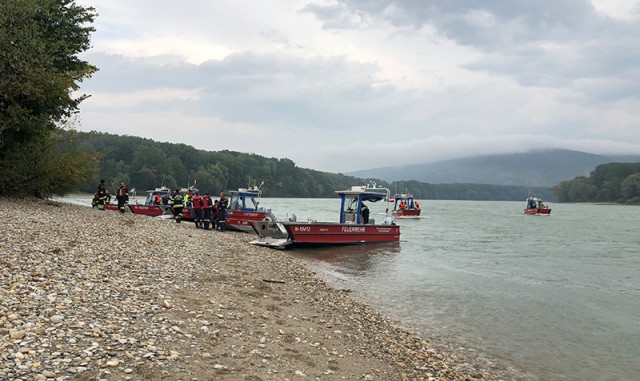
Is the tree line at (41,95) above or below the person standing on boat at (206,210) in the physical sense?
above

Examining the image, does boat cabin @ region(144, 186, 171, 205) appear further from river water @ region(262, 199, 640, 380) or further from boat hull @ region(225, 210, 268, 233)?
river water @ region(262, 199, 640, 380)

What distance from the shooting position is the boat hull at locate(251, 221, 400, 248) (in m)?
25.7

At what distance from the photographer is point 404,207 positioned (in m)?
71.4

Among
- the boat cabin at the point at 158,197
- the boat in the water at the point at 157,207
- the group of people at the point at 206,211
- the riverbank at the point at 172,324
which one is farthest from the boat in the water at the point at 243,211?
the riverbank at the point at 172,324

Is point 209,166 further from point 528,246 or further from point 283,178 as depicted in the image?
point 528,246

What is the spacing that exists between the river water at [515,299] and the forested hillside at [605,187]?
146035 millimetres

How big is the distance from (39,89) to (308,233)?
14898 millimetres

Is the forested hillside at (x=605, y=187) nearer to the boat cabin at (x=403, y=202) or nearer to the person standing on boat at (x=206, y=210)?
the boat cabin at (x=403, y=202)

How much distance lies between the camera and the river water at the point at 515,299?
1073cm

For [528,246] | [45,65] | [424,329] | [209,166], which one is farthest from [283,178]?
[424,329]

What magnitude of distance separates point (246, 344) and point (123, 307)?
7.47 ft

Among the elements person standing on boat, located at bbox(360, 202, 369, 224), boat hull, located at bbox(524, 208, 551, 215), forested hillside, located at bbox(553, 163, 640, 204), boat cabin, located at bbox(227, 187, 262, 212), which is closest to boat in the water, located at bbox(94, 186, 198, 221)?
boat cabin, located at bbox(227, 187, 262, 212)

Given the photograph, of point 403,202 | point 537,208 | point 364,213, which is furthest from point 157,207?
point 537,208

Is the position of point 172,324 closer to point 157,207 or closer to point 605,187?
point 157,207
